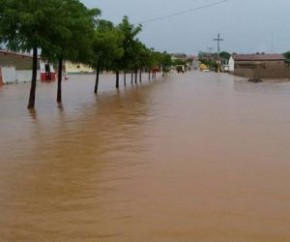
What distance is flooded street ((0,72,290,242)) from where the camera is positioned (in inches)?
251

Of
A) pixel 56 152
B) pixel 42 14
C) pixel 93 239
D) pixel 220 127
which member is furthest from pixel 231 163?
pixel 42 14

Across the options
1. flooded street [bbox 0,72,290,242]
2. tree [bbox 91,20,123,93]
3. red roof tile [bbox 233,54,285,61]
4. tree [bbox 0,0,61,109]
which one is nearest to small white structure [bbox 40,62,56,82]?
tree [bbox 91,20,123,93]

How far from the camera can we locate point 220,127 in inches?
650

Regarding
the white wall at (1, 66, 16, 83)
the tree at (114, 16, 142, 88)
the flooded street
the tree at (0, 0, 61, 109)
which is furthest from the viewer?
the white wall at (1, 66, 16, 83)

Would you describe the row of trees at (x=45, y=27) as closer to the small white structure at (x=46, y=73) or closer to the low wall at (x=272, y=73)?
the small white structure at (x=46, y=73)

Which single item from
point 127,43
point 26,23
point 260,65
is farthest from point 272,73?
point 26,23

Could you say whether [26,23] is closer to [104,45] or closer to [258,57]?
[104,45]

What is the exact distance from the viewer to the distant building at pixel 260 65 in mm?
80875

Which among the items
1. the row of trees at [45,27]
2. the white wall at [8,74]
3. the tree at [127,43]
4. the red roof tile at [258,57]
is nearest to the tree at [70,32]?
the row of trees at [45,27]

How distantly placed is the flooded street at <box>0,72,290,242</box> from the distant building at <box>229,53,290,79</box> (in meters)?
66.0

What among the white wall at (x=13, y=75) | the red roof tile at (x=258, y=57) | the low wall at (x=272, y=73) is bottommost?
the white wall at (x=13, y=75)

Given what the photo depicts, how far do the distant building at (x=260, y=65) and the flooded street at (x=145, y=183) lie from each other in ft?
216

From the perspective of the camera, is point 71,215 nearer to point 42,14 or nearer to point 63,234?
point 63,234

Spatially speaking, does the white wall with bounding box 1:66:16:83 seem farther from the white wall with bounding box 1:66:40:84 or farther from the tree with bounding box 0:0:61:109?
the tree with bounding box 0:0:61:109
